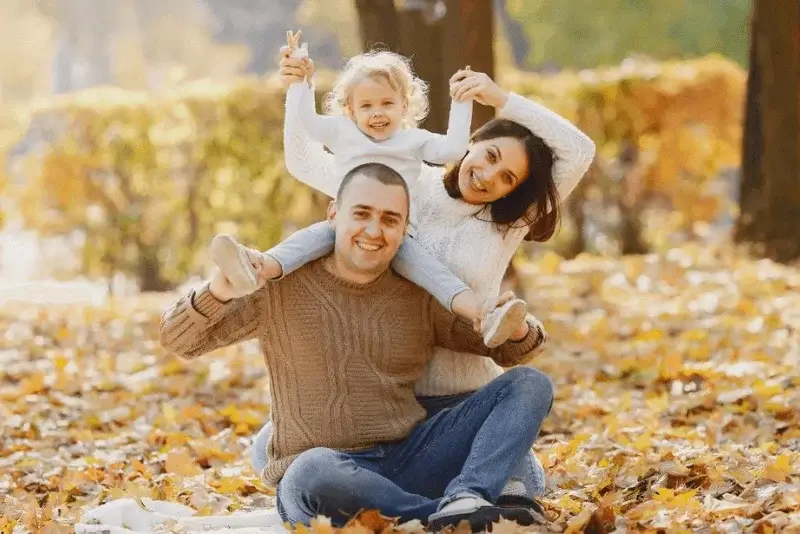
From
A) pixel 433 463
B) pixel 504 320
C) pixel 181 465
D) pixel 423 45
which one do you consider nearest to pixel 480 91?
pixel 504 320

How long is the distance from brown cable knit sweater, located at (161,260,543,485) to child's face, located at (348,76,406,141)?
617 mm

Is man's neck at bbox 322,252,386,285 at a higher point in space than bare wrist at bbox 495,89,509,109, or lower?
lower

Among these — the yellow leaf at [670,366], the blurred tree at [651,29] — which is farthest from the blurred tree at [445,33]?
the blurred tree at [651,29]

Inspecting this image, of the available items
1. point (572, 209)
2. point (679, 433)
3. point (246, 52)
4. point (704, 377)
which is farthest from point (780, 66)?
point (246, 52)

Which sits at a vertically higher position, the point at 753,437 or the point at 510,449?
the point at 510,449

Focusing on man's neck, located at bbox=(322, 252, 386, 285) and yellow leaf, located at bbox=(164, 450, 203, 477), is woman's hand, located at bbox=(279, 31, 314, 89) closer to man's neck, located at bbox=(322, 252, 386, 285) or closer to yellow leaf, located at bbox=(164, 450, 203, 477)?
man's neck, located at bbox=(322, 252, 386, 285)

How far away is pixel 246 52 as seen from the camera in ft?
146

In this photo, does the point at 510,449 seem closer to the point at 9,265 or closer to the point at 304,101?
the point at 304,101

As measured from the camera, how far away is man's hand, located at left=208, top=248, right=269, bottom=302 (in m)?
3.89

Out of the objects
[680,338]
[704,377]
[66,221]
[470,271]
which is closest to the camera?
[470,271]

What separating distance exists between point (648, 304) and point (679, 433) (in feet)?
14.1

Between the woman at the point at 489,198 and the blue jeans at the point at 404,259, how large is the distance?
0.62ft

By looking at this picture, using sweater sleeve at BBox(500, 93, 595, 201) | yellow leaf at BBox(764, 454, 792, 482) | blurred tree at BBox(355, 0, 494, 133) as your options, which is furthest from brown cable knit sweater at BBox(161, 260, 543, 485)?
blurred tree at BBox(355, 0, 494, 133)

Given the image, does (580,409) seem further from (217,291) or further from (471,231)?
(217,291)
